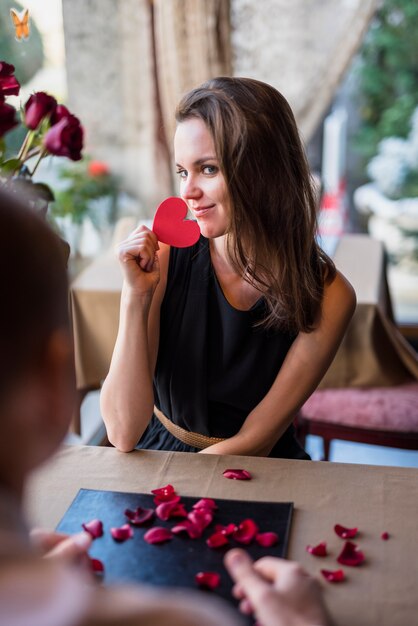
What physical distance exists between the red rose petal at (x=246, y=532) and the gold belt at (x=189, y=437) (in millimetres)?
488

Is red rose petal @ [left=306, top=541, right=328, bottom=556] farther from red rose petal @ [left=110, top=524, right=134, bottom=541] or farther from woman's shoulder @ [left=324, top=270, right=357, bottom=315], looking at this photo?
woman's shoulder @ [left=324, top=270, right=357, bottom=315]

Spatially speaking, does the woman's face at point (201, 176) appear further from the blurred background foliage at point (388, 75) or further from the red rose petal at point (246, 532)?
the blurred background foliage at point (388, 75)

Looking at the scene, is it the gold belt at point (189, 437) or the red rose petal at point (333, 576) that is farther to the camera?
the gold belt at point (189, 437)

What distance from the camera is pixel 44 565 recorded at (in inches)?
22.1

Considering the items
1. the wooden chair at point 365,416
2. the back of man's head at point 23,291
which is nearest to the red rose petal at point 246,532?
the back of man's head at point 23,291

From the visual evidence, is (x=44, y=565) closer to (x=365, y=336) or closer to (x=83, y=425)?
(x=365, y=336)

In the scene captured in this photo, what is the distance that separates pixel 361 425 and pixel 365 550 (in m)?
1.38

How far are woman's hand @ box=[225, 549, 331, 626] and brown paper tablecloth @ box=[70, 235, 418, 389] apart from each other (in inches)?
66.2

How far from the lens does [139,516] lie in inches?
47.7

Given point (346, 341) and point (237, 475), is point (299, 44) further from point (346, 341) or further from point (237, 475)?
point (237, 475)

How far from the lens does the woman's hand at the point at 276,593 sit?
0.91 meters

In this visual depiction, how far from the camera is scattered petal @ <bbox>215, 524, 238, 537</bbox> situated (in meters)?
1.17

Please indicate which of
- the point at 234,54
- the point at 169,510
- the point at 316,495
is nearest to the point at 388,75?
the point at 234,54

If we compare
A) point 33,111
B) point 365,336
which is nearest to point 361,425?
point 365,336
